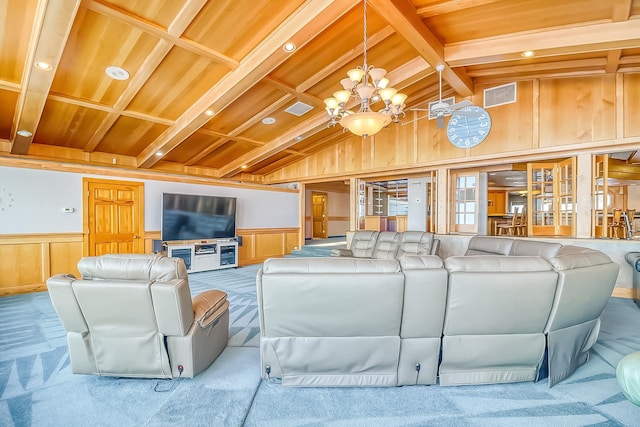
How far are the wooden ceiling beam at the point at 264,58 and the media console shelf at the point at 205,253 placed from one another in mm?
2254

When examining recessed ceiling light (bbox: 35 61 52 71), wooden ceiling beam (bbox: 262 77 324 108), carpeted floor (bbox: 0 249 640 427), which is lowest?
carpeted floor (bbox: 0 249 640 427)

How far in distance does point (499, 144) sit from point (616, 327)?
332cm

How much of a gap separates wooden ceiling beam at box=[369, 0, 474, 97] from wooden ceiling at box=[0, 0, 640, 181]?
16 millimetres

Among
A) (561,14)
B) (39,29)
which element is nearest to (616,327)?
(561,14)

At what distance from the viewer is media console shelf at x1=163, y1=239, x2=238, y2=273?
6.10 metres

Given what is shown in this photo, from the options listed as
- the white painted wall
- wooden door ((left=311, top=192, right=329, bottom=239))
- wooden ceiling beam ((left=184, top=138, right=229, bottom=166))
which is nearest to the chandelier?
wooden ceiling beam ((left=184, top=138, right=229, bottom=166))

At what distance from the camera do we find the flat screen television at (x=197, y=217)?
602cm

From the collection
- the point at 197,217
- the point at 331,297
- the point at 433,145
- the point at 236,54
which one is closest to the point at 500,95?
the point at 433,145

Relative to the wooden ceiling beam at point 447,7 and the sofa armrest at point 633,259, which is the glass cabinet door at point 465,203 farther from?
the wooden ceiling beam at point 447,7

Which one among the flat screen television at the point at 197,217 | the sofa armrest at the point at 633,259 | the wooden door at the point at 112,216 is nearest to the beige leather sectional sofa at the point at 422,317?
the sofa armrest at the point at 633,259

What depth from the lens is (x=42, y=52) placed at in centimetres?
294

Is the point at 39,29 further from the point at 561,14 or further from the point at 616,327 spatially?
the point at 616,327

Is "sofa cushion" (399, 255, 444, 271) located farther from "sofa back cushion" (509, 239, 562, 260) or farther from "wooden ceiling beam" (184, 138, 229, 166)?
"wooden ceiling beam" (184, 138, 229, 166)

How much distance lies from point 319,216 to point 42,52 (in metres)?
9.52
